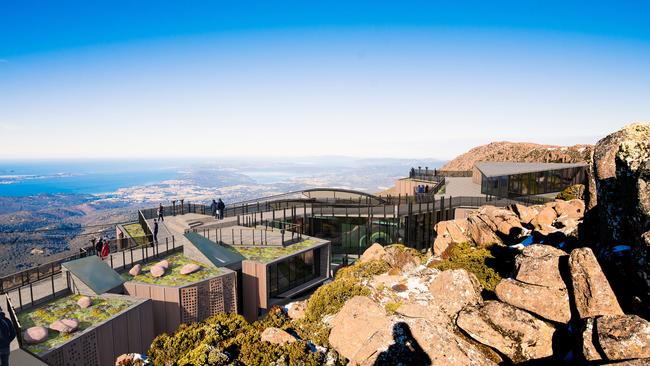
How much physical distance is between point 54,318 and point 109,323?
7.34 ft

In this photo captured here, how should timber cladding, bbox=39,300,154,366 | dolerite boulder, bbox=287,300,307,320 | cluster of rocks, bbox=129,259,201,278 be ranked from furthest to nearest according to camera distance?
cluster of rocks, bbox=129,259,201,278 < dolerite boulder, bbox=287,300,307,320 < timber cladding, bbox=39,300,154,366

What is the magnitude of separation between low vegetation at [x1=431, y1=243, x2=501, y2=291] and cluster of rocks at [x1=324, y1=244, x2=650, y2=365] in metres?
1.61

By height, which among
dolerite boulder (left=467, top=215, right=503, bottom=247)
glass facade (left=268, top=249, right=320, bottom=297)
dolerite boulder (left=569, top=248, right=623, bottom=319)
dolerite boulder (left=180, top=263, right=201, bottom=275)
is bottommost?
glass facade (left=268, top=249, right=320, bottom=297)

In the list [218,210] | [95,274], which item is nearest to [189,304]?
[95,274]

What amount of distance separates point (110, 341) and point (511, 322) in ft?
46.6

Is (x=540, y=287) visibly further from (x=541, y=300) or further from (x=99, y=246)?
(x=99, y=246)

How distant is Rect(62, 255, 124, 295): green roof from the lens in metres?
17.0

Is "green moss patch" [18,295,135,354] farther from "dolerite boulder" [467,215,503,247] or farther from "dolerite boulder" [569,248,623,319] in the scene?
"dolerite boulder" [467,215,503,247]

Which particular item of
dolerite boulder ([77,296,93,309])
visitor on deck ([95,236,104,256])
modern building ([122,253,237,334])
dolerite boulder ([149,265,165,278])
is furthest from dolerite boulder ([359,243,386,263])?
visitor on deck ([95,236,104,256])

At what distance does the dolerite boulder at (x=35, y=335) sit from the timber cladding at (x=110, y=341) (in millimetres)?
932

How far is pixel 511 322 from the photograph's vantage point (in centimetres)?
991

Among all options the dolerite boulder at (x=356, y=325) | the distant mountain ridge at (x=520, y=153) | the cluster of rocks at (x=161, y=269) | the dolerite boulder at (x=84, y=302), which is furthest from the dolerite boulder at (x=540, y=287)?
the distant mountain ridge at (x=520, y=153)

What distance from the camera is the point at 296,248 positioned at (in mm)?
24547

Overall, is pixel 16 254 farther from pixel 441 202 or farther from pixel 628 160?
pixel 628 160
